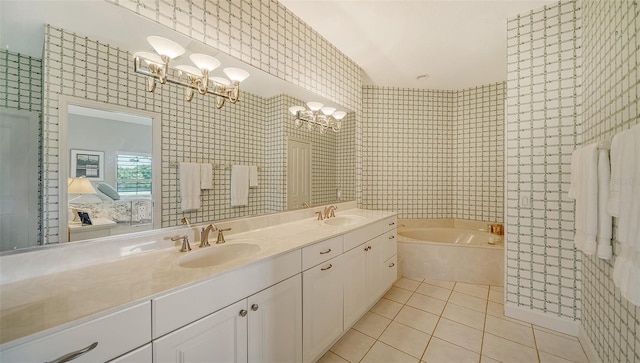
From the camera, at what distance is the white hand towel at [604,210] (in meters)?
1.18

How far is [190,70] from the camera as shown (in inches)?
53.6

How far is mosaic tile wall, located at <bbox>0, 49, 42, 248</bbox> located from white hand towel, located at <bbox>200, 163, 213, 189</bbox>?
2.12 ft

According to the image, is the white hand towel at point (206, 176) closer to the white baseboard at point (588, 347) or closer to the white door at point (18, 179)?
the white door at point (18, 179)

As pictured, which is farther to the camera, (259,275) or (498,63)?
(498,63)

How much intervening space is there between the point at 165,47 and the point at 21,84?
0.57 metres

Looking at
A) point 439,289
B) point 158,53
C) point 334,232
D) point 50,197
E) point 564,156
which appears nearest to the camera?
point 50,197

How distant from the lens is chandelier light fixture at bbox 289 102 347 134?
2.15 m

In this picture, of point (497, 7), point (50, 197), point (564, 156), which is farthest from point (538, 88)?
point (50, 197)

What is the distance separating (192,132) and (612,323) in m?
2.54

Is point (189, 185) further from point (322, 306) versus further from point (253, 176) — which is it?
point (322, 306)

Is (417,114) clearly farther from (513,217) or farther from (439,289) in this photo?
(439,289)

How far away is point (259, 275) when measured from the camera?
113cm

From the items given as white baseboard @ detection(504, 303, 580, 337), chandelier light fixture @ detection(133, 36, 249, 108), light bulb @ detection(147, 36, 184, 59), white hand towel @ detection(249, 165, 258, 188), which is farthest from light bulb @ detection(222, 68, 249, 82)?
white baseboard @ detection(504, 303, 580, 337)

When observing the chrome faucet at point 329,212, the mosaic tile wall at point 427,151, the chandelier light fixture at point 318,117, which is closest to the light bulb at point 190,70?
the chandelier light fixture at point 318,117
